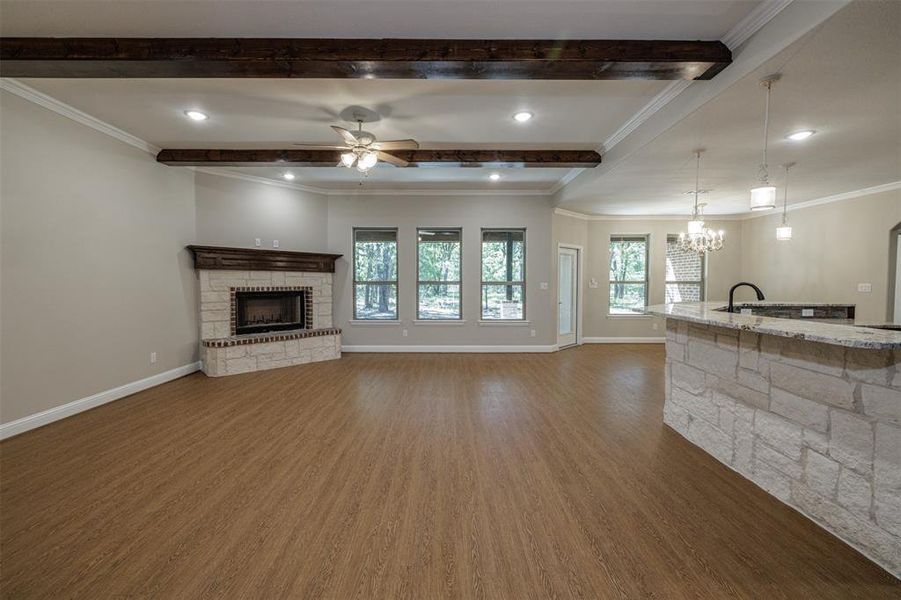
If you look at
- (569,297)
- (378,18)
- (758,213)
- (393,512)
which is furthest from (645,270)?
(393,512)

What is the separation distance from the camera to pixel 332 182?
19.3ft

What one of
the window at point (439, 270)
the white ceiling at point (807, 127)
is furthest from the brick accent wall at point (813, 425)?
the window at point (439, 270)

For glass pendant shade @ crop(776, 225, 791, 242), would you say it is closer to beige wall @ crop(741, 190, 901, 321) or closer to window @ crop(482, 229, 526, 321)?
beige wall @ crop(741, 190, 901, 321)

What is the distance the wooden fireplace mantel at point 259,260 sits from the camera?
5031 mm

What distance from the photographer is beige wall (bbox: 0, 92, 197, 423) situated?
9.96 ft

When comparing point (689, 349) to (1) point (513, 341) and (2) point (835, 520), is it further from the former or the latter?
(1) point (513, 341)

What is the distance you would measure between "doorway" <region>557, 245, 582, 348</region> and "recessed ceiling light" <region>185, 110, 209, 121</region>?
18.6 feet

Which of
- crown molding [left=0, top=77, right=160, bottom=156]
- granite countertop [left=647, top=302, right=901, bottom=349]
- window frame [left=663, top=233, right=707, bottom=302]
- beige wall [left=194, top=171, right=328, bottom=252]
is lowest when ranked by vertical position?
granite countertop [left=647, top=302, right=901, bottom=349]

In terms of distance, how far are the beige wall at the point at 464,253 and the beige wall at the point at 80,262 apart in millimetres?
2405

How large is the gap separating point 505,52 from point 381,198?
4.39 meters

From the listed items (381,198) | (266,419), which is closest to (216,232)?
(381,198)

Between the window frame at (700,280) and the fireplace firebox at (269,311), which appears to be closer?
the fireplace firebox at (269,311)

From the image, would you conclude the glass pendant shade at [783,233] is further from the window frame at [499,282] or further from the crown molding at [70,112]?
the crown molding at [70,112]

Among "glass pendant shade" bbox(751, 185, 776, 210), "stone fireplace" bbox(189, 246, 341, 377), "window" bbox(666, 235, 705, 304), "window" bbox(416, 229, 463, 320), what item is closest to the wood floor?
"stone fireplace" bbox(189, 246, 341, 377)
